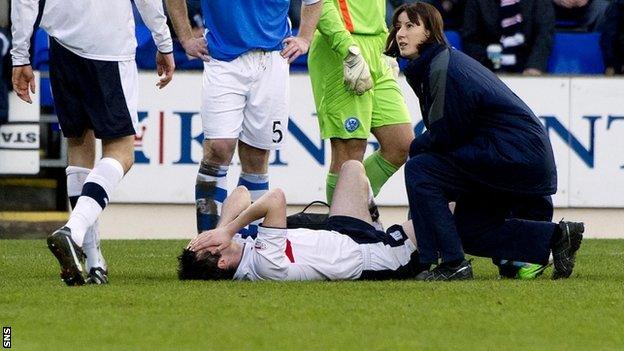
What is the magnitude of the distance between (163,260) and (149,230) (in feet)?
10.4

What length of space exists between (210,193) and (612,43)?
551cm

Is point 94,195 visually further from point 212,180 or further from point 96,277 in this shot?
point 212,180

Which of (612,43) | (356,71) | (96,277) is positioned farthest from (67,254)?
(612,43)

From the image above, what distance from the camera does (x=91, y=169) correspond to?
877cm

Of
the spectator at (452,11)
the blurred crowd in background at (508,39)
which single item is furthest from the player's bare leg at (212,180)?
the spectator at (452,11)

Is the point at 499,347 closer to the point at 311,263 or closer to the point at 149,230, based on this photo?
the point at 311,263

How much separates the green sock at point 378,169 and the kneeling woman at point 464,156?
1.75 metres

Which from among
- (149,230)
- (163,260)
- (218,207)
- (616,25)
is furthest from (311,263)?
(616,25)

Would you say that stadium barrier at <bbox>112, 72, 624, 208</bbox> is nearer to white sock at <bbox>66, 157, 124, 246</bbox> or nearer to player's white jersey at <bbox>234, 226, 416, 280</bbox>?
player's white jersey at <bbox>234, 226, 416, 280</bbox>

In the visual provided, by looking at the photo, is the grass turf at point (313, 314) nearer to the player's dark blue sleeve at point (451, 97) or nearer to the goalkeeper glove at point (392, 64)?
the player's dark blue sleeve at point (451, 97)

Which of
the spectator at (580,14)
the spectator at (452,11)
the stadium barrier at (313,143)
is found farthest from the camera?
the spectator at (580,14)

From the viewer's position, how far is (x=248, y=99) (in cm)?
980

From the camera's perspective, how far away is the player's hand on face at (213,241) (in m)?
8.52

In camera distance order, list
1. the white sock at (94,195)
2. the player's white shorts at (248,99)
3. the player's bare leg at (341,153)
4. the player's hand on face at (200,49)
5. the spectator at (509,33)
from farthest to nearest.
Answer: the spectator at (509,33) → the player's bare leg at (341,153) → the player's hand on face at (200,49) → the player's white shorts at (248,99) → the white sock at (94,195)
